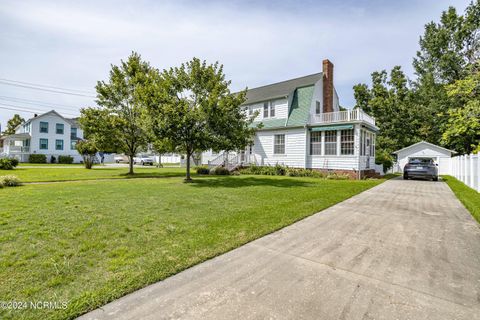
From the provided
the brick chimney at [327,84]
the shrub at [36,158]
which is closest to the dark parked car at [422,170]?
the brick chimney at [327,84]

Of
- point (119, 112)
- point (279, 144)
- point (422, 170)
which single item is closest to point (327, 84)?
point (279, 144)

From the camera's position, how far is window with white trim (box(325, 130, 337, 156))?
58.4 ft

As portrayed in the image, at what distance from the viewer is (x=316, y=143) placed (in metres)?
18.7

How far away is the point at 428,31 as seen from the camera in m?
32.6

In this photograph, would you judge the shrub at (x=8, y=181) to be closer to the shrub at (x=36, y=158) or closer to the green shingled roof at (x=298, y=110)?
the green shingled roof at (x=298, y=110)

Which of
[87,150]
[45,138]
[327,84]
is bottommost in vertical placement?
[87,150]

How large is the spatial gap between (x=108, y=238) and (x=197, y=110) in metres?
8.43

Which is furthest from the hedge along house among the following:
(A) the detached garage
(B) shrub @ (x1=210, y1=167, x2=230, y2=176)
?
(A) the detached garage

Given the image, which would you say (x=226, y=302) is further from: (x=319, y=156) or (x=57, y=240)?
(x=319, y=156)

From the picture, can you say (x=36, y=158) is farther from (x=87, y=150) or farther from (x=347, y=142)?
(x=347, y=142)

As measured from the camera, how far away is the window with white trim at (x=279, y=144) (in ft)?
66.1

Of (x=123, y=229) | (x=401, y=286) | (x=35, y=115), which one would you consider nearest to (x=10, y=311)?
(x=123, y=229)

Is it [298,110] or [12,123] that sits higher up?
[12,123]

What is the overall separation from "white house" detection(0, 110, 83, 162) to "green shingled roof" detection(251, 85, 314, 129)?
32.1 meters
